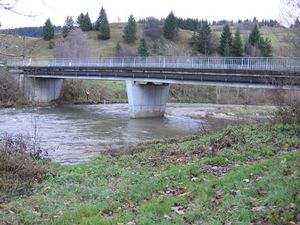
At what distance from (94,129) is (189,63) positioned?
1354 cm

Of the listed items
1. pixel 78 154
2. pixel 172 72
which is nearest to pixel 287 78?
pixel 78 154

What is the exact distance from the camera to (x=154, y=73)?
48719 mm

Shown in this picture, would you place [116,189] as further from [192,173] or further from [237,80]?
[237,80]

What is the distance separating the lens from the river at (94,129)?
26.2 metres

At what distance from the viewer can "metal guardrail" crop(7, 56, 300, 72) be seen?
34.6 meters

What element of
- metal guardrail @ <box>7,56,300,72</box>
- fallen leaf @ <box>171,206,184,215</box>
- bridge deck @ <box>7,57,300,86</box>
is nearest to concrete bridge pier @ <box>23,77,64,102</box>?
bridge deck @ <box>7,57,300,86</box>

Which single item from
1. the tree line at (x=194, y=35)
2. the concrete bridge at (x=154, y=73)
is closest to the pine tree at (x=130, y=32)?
the tree line at (x=194, y=35)

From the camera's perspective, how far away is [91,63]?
196ft

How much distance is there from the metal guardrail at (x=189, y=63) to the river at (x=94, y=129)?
16.2 feet

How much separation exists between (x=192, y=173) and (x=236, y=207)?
3279 mm

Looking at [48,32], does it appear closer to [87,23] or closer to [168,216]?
[87,23]

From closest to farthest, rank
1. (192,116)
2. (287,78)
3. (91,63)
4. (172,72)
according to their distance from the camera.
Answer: (287,78) → (172,72) → (192,116) → (91,63)

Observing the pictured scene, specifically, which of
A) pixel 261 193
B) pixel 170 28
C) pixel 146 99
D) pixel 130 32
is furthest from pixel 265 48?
pixel 261 193

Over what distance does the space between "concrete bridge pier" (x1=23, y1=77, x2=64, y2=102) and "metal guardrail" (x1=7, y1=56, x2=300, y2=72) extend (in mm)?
2967
